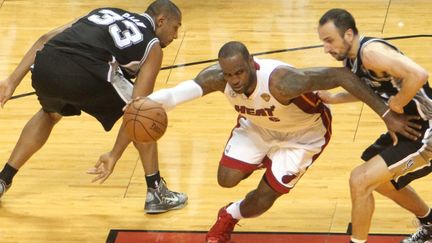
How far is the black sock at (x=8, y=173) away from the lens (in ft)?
23.0

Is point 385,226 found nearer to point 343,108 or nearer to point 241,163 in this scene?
point 241,163

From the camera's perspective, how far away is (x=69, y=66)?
666 centimetres

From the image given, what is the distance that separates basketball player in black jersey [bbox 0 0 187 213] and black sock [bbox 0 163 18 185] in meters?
0.54

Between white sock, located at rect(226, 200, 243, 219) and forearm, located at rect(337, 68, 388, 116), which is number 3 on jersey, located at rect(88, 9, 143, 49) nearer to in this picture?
white sock, located at rect(226, 200, 243, 219)

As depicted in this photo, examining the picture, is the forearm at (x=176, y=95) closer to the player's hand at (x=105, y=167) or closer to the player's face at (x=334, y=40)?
the player's hand at (x=105, y=167)

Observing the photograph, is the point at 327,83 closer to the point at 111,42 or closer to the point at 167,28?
the point at 167,28

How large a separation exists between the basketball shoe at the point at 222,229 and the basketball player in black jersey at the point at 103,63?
0.67 metres

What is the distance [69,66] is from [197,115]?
2.06 m

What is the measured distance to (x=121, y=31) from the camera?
6672mm

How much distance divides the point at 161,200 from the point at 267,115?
1329 mm

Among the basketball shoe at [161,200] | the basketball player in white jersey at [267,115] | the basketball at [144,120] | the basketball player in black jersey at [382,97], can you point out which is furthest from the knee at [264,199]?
the basketball shoe at [161,200]

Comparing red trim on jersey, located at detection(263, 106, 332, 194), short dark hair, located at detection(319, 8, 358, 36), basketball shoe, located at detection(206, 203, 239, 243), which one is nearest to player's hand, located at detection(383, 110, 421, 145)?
short dark hair, located at detection(319, 8, 358, 36)

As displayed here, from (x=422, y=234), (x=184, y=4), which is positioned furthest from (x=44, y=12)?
(x=422, y=234)

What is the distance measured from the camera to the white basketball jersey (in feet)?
19.4
